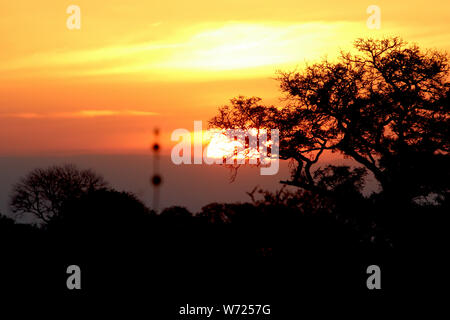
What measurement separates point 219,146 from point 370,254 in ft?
74.8

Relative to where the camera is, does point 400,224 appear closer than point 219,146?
Yes

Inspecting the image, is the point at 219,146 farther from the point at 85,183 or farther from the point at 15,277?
the point at 85,183

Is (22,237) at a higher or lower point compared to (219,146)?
lower

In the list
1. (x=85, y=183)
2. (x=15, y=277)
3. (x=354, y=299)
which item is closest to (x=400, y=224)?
(x=354, y=299)

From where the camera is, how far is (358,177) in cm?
5884

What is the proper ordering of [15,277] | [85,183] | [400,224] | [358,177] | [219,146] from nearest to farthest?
1. [15,277]
2. [400,224]
3. [219,146]
4. [358,177]
5. [85,183]

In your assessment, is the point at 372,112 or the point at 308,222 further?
the point at 372,112

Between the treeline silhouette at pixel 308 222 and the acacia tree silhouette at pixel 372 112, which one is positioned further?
the acacia tree silhouette at pixel 372 112

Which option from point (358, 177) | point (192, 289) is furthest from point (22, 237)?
point (358, 177)

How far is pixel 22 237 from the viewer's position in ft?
152

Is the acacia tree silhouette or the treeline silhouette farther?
the acacia tree silhouette
